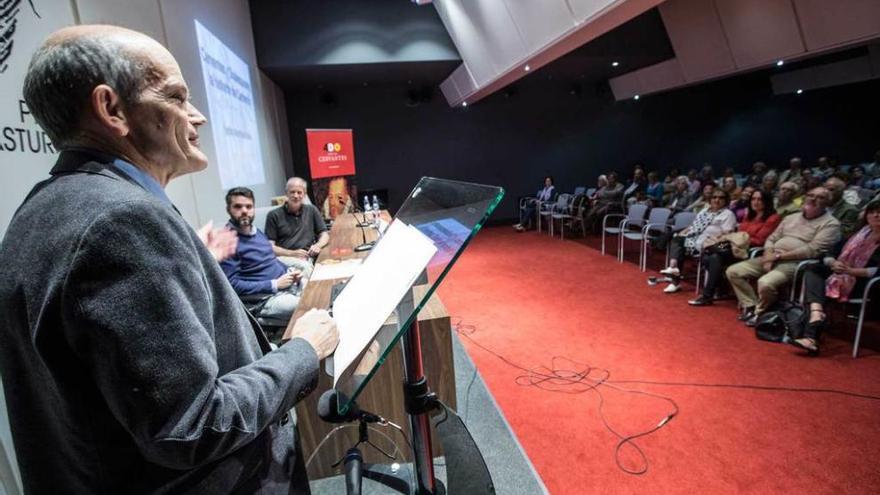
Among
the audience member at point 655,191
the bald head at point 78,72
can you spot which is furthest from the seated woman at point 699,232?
the bald head at point 78,72

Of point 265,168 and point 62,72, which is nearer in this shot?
point 62,72

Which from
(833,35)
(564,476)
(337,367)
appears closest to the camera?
(337,367)

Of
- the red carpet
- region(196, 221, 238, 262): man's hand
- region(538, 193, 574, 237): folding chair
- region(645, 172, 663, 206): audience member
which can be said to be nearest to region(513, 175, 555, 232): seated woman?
region(538, 193, 574, 237): folding chair

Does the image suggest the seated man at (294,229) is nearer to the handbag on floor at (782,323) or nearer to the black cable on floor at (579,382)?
the black cable on floor at (579,382)

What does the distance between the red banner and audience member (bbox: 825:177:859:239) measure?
5083mm

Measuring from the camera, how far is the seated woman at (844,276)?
2.60m

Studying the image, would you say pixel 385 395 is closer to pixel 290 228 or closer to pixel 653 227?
pixel 290 228

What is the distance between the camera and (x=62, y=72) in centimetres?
55

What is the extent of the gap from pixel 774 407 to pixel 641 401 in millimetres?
668

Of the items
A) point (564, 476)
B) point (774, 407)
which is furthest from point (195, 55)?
point (774, 407)

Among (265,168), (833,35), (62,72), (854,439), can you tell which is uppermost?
(833,35)

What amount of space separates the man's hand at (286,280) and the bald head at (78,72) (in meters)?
2.09

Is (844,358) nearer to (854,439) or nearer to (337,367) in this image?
(854,439)

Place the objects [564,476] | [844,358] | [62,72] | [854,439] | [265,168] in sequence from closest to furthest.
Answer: [62,72] → [564,476] → [854,439] → [844,358] → [265,168]
